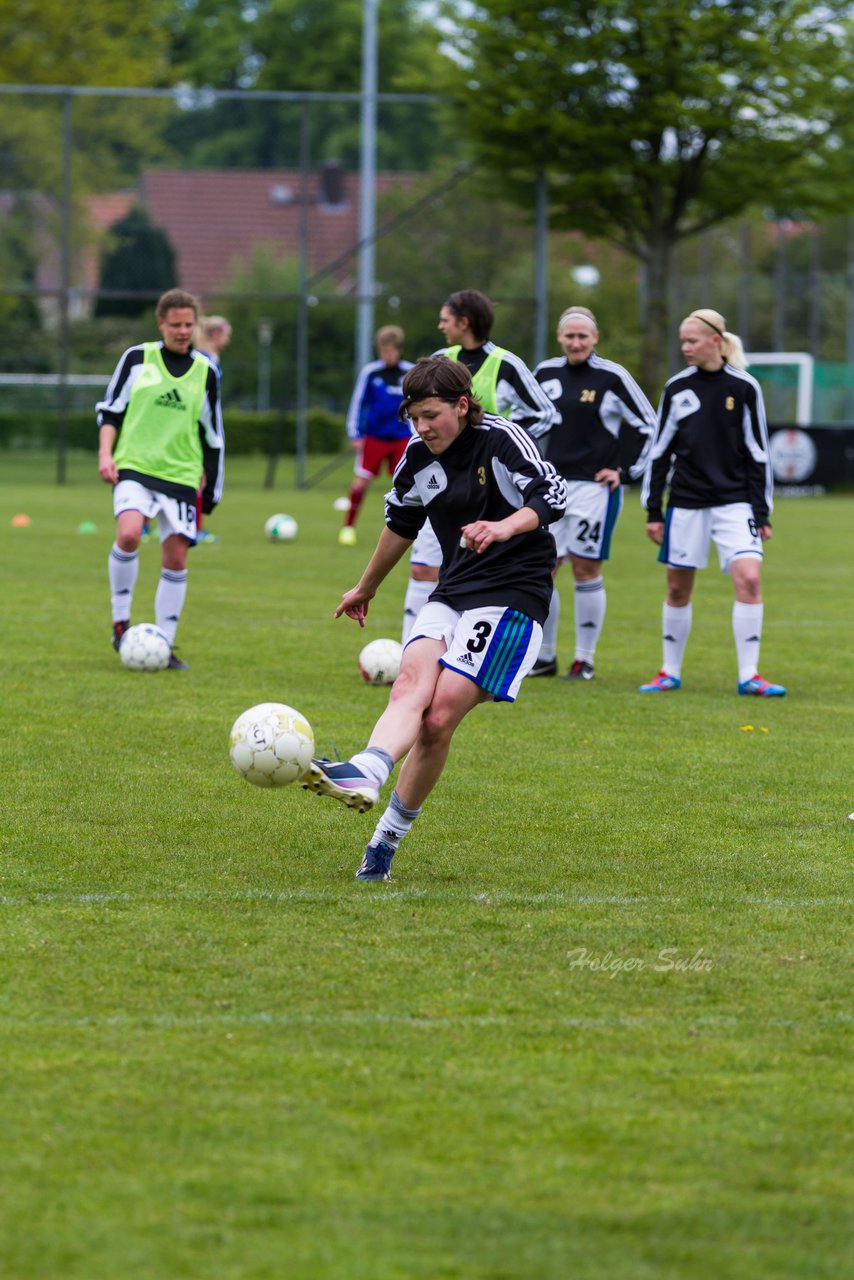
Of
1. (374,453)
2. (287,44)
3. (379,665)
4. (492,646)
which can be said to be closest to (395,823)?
(492,646)

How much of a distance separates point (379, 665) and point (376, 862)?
13.7ft

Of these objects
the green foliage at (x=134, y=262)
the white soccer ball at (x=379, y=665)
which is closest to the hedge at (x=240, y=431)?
the green foliage at (x=134, y=262)

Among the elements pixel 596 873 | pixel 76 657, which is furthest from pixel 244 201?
pixel 596 873

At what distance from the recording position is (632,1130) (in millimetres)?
3551

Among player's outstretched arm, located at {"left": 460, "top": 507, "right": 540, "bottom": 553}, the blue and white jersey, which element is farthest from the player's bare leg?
the blue and white jersey

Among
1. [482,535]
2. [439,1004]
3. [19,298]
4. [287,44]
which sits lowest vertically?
[439,1004]

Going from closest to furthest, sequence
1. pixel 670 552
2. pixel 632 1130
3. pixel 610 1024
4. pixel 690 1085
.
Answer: pixel 632 1130 → pixel 690 1085 → pixel 610 1024 → pixel 670 552

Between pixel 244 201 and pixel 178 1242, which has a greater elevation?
pixel 244 201

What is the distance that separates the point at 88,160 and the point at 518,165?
7232 millimetres

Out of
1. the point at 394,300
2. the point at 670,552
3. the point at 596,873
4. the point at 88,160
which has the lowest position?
the point at 596,873

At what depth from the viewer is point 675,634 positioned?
9.98 meters

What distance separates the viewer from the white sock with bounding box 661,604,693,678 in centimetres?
994

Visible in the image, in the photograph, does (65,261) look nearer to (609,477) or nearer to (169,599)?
(169,599)

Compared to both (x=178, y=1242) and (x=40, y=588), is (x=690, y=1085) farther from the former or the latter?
(x=40, y=588)
